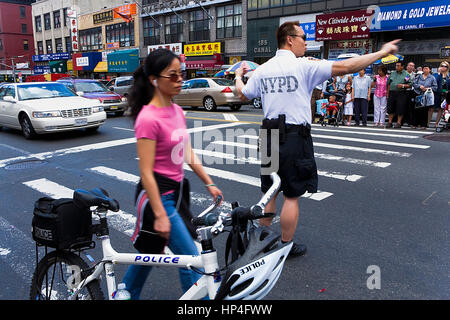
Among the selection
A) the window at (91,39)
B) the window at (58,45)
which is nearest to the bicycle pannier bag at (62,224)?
the window at (91,39)

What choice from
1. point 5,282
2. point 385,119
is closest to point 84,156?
point 5,282

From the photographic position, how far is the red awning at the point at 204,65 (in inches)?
1267

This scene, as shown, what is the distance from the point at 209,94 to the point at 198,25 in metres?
19.3

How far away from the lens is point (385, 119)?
13969 millimetres

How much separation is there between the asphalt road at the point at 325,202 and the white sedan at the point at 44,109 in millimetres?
444

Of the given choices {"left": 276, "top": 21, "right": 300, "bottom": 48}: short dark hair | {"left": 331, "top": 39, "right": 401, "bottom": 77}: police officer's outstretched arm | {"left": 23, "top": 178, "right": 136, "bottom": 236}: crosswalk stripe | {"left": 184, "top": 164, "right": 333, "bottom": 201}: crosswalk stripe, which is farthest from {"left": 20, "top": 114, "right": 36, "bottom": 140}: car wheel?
{"left": 331, "top": 39, "right": 401, "bottom": 77}: police officer's outstretched arm

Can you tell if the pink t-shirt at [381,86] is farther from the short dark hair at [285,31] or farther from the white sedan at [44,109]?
the short dark hair at [285,31]

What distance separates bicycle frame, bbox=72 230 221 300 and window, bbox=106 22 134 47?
43.5 meters

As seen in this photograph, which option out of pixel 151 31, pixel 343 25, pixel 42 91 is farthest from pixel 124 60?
pixel 42 91

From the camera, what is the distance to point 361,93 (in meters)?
12.9

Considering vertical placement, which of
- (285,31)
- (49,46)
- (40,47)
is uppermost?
(40,47)

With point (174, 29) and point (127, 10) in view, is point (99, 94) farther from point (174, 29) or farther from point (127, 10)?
point (127, 10)
